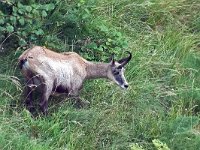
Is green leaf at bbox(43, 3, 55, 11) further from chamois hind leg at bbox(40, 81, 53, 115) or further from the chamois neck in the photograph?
chamois hind leg at bbox(40, 81, 53, 115)

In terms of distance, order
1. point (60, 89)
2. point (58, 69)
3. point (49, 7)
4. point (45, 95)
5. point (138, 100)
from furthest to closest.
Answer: point (49, 7) < point (138, 100) < point (60, 89) < point (58, 69) < point (45, 95)

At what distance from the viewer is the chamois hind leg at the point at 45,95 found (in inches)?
334

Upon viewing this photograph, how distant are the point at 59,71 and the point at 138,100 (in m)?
1.08

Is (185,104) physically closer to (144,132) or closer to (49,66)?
(144,132)

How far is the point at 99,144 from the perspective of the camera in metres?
8.21

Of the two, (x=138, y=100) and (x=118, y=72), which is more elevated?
(x=118, y=72)

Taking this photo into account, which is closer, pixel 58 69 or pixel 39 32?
pixel 58 69

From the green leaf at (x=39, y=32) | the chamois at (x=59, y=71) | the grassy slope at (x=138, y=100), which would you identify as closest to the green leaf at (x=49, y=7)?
the green leaf at (x=39, y=32)

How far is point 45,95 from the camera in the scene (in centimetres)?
853

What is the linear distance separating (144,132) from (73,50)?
162 cm

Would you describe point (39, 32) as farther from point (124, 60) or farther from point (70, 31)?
point (124, 60)

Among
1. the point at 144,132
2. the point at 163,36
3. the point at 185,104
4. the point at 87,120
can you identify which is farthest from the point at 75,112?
the point at 163,36

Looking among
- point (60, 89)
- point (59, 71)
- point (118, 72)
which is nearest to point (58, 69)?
point (59, 71)

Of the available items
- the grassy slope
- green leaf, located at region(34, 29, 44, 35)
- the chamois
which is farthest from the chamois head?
green leaf, located at region(34, 29, 44, 35)
